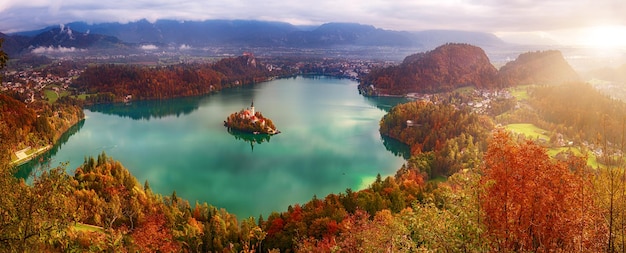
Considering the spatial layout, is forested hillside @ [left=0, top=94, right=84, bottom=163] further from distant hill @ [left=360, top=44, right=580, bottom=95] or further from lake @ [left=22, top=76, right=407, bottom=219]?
distant hill @ [left=360, top=44, right=580, bottom=95]

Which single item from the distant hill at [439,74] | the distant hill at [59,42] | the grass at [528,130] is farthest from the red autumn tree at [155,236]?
the distant hill at [59,42]

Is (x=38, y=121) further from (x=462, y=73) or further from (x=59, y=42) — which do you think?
(x=59, y=42)

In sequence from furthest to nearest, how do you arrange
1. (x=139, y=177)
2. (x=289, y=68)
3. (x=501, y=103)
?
(x=289, y=68)
(x=501, y=103)
(x=139, y=177)

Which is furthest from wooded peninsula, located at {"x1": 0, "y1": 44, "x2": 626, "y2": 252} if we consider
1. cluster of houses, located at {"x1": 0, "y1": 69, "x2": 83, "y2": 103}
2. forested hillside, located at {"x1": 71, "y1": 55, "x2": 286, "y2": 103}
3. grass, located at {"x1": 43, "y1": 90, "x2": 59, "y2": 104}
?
forested hillside, located at {"x1": 71, "y1": 55, "x2": 286, "y2": 103}

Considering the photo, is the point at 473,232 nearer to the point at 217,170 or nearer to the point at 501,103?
the point at 217,170

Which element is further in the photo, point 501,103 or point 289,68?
point 289,68

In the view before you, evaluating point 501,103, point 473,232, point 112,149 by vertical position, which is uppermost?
point 473,232

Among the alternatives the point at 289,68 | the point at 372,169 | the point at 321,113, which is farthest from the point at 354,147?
the point at 289,68
